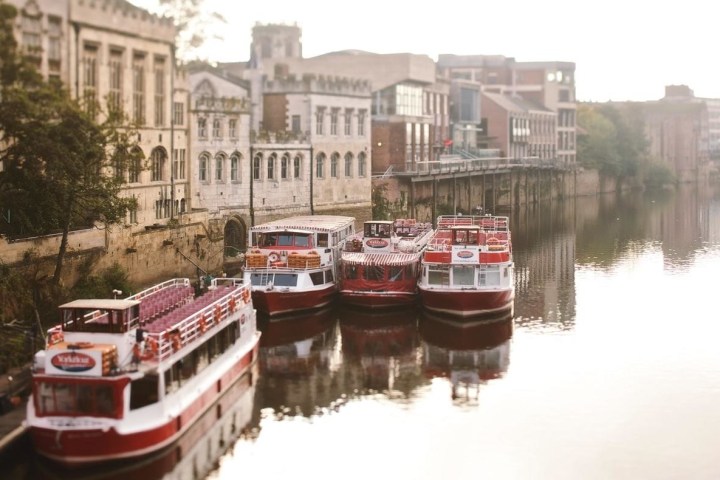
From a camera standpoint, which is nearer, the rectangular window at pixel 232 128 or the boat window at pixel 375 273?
the boat window at pixel 375 273

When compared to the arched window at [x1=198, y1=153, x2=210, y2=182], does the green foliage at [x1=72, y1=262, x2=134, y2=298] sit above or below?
below

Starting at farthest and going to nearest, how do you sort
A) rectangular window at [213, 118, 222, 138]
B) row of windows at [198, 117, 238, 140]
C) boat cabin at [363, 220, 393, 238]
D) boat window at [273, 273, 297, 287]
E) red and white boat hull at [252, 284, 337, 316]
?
rectangular window at [213, 118, 222, 138] < row of windows at [198, 117, 238, 140] < boat cabin at [363, 220, 393, 238] < boat window at [273, 273, 297, 287] < red and white boat hull at [252, 284, 337, 316]

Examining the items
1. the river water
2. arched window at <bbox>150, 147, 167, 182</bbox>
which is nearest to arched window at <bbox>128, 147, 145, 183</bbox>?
arched window at <bbox>150, 147, 167, 182</bbox>

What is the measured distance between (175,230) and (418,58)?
42697mm

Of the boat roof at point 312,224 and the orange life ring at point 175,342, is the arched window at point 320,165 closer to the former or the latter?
the boat roof at point 312,224

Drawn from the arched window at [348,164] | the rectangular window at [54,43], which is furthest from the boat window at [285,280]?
the arched window at [348,164]

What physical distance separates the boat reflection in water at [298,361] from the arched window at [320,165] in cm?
2134

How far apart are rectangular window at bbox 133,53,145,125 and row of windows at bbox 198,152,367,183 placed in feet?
29.2

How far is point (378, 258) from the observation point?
49.0 meters

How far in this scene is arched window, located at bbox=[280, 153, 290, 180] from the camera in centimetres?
6541

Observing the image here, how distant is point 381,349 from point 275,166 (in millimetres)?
24702

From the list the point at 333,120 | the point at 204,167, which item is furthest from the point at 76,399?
the point at 333,120

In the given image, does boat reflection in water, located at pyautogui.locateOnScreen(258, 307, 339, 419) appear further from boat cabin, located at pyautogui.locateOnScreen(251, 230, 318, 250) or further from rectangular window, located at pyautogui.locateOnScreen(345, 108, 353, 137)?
rectangular window, located at pyautogui.locateOnScreen(345, 108, 353, 137)

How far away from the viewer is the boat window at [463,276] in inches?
1848
